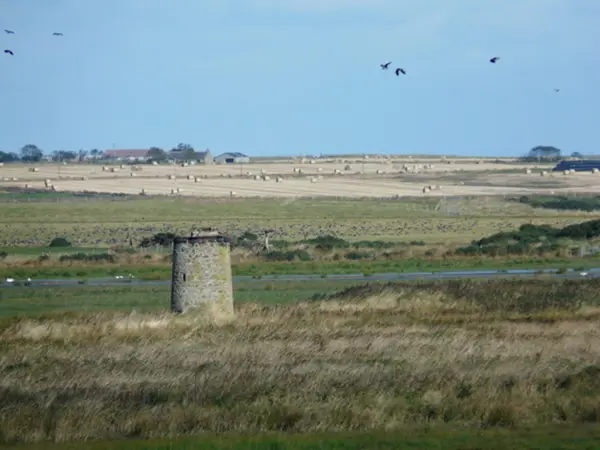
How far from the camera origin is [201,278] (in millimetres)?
32062

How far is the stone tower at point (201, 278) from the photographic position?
1262 inches

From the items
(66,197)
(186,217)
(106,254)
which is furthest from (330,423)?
(66,197)

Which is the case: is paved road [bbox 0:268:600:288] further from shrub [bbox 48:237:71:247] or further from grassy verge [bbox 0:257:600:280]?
shrub [bbox 48:237:71:247]

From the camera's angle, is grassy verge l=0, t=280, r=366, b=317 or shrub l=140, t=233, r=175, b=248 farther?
shrub l=140, t=233, r=175, b=248

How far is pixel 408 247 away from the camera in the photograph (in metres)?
60.2

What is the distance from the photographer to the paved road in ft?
143

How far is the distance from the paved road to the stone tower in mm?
11161

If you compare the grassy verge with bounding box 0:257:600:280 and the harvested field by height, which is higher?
the grassy verge with bounding box 0:257:600:280

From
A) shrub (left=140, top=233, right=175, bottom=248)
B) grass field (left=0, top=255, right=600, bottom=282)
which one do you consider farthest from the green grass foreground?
shrub (left=140, top=233, right=175, bottom=248)

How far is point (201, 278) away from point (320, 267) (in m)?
19.0

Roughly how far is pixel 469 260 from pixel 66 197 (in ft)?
223

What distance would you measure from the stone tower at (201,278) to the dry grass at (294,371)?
612 mm

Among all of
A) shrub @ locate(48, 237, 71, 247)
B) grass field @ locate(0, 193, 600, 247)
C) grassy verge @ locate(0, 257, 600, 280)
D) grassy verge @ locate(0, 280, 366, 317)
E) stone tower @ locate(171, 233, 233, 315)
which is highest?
stone tower @ locate(171, 233, 233, 315)

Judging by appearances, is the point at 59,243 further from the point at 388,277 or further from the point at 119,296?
the point at 119,296
